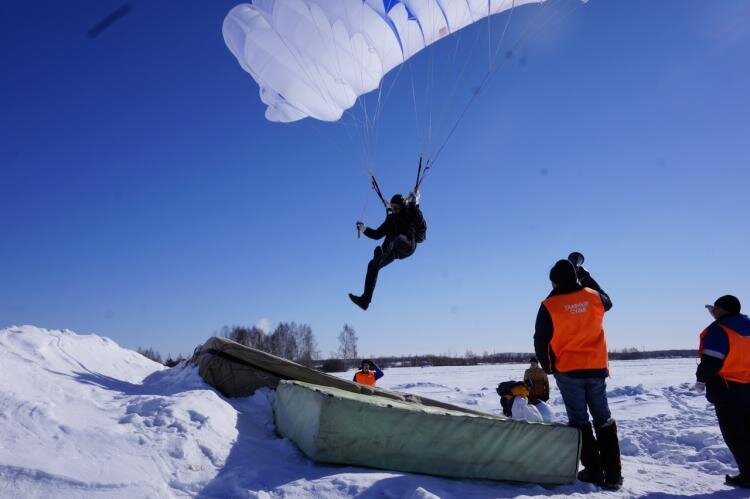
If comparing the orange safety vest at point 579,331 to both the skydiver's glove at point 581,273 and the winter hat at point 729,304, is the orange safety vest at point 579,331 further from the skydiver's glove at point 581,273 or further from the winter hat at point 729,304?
the winter hat at point 729,304

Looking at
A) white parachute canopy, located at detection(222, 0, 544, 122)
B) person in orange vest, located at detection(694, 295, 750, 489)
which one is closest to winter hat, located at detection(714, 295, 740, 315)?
person in orange vest, located at detection(694, 295, 750, 489)

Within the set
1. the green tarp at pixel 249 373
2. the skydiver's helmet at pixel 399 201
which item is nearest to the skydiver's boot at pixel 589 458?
the green tarp at pixel 249 373

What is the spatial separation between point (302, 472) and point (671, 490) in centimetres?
276

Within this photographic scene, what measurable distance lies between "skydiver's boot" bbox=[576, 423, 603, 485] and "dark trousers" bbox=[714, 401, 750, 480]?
44.9 inches

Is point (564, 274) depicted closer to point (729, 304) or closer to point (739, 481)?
point (729, 304)

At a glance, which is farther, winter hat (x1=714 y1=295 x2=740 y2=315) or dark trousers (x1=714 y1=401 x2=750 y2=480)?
winter hat (x1=714 y1=295 x2=740 y2=315)

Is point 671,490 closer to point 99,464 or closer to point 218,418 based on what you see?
point 218,418

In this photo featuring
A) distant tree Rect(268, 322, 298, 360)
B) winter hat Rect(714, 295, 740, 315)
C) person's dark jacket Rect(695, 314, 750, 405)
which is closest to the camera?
person's dark jacket Rect(695, 314, 750, 405)

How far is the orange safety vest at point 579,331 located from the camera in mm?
3621

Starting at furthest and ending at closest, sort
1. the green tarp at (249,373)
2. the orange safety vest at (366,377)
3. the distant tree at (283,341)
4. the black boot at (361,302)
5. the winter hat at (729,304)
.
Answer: the distant tree at (283,341), the orange safety vest at (366,377), the black boot at (361,302), the green tarp at (249,373), the winter hat at (729,304)

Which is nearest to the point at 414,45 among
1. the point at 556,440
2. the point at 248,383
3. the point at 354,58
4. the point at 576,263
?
the point at 354,58

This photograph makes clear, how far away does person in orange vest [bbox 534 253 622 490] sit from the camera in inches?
142

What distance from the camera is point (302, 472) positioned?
2879mm

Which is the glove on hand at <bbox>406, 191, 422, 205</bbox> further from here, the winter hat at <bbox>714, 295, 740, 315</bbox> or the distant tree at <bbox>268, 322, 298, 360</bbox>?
the distant tree at <bbox>268, 322, 298, 360</bbox>
